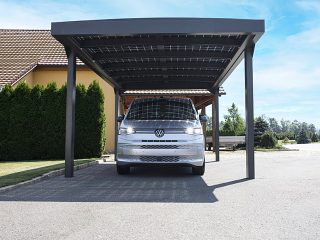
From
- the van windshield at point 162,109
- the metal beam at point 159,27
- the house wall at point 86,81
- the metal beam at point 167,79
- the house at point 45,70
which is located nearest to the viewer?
the metal beam at point 159,27

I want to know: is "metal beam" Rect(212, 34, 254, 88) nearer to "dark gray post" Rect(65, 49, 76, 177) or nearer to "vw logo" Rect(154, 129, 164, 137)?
"vw logo" Rect(154, 129, 164, 137)

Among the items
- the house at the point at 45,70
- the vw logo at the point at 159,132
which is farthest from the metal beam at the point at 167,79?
the vw logo at the point at 159,132

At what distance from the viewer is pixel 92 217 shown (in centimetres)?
470

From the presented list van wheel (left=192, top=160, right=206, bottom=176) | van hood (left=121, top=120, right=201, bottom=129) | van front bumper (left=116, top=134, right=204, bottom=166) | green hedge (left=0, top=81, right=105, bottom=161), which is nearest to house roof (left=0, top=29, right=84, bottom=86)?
green hedge (left=0, top=81, right=105, bottom=161)

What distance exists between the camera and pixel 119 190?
6.98 metres

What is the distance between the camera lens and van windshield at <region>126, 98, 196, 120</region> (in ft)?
32.4

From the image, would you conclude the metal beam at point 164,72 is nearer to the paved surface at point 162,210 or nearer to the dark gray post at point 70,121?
the dark gray post at point 70,121

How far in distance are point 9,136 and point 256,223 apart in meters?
13.1

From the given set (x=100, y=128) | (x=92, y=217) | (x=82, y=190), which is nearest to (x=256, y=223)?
(x=92, y=217)

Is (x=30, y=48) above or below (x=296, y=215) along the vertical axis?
above

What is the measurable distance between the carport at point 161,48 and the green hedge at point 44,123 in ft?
10.5

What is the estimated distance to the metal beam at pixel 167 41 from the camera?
9.09m

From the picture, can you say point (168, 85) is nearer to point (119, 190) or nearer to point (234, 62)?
point (234, 62)

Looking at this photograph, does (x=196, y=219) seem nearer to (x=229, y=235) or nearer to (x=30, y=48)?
(x=229, y=235)
